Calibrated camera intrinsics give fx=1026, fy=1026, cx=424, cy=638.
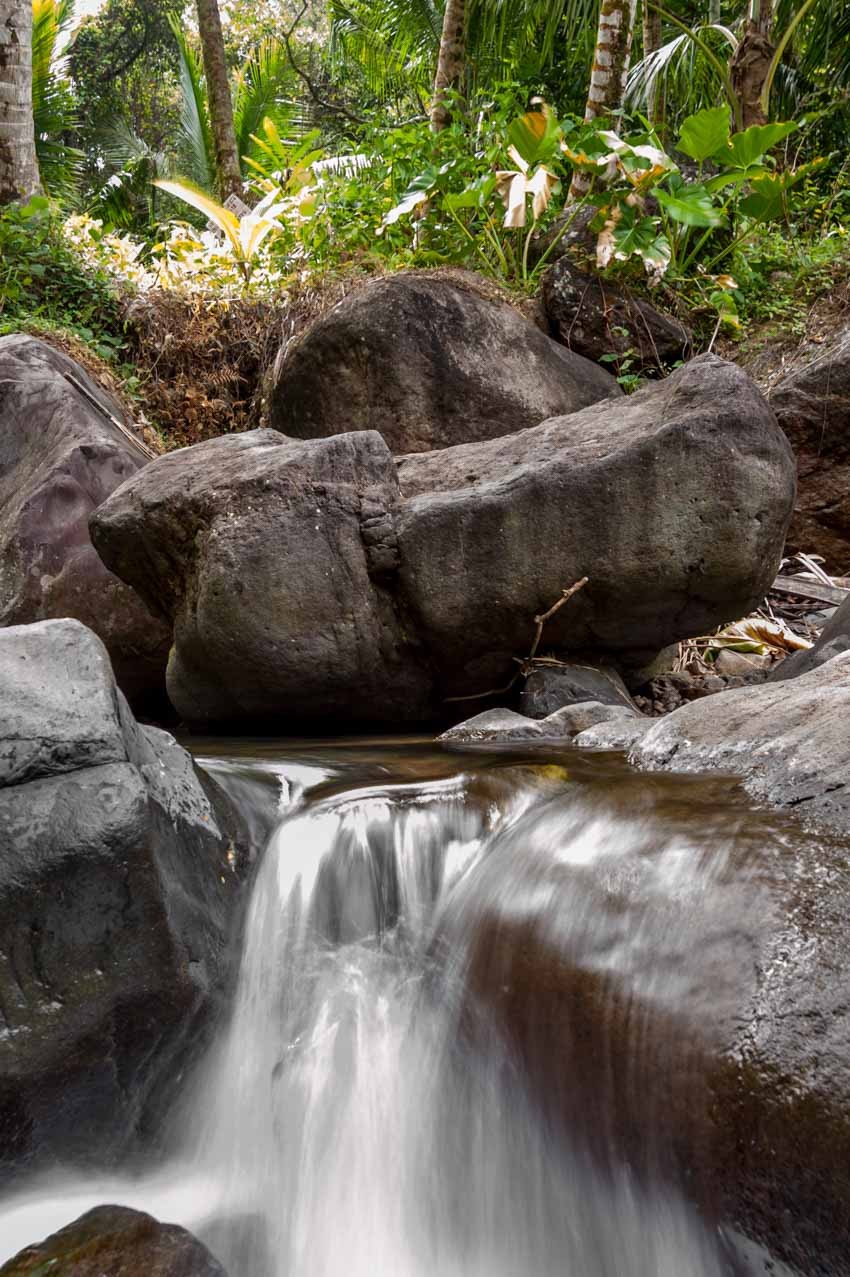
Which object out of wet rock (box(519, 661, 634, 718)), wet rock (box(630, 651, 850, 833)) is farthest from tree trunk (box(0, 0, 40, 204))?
wet rock (box(630, 651, 850, 833))

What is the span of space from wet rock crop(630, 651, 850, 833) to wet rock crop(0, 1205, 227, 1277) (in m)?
1.42

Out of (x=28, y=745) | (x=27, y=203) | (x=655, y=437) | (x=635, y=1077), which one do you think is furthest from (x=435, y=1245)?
(x=27, y=203)

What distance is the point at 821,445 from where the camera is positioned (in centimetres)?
663

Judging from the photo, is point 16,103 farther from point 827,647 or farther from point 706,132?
point 827,647

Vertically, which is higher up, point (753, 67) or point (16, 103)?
point (753, 67)

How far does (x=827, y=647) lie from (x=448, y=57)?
6.32 meters

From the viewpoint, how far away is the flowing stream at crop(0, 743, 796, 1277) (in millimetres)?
1793

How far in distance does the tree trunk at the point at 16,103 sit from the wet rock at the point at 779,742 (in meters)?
7.50

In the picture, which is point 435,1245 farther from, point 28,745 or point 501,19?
point 501,19

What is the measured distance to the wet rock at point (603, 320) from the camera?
681 cm

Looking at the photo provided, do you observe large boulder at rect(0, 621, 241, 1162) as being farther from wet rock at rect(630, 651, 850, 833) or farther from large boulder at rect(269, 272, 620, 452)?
large boulder at rect(269, 272, 620, 452)

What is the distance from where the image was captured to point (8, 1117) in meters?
2.03

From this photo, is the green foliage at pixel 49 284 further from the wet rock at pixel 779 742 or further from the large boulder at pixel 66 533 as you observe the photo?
the wet rock at pixel 779 742

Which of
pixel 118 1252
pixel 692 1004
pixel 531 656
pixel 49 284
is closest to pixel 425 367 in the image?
pixel 531 656
